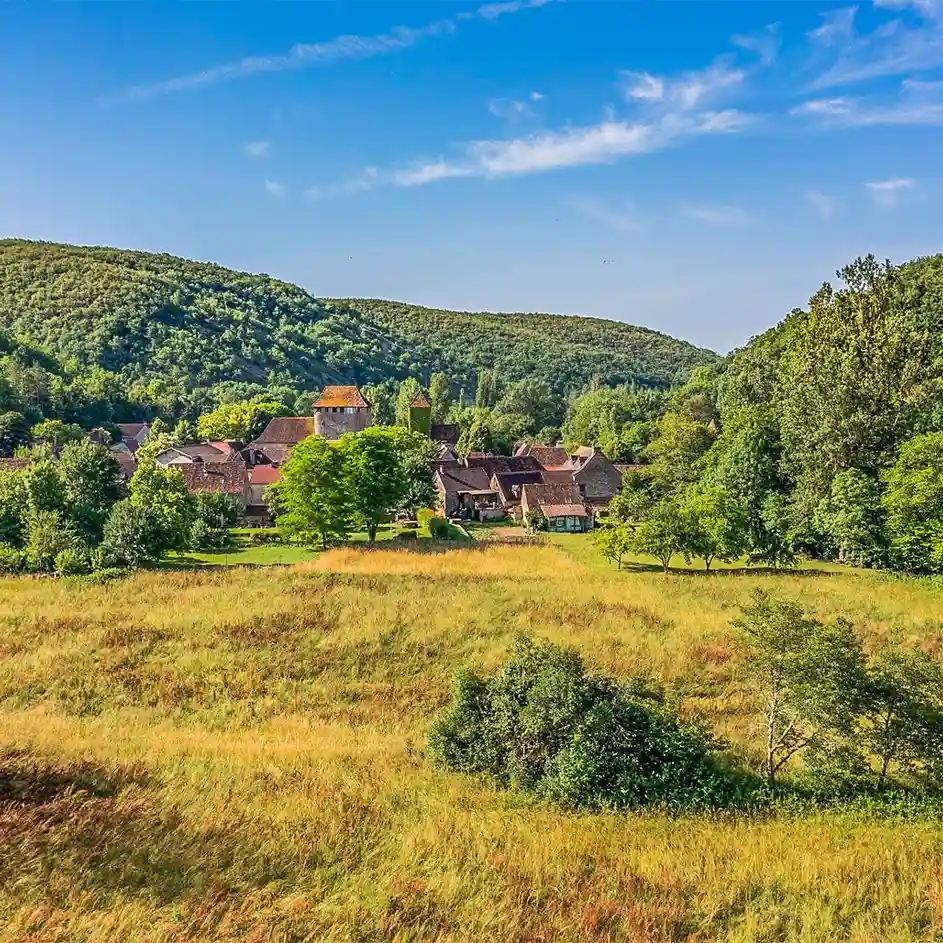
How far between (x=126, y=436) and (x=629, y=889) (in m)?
99.7

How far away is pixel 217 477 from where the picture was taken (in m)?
54.8

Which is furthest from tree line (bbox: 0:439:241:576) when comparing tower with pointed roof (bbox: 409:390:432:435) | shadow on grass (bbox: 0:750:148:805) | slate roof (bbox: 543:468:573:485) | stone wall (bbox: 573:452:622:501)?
tower with pointed roof (bbox: 409:390:432:435)

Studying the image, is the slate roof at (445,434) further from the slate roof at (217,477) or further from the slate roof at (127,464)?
the slate roof at (217,477)

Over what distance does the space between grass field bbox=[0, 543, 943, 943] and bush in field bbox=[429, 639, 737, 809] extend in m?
0.67

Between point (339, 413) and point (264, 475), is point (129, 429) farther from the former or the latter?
point (264, 475)

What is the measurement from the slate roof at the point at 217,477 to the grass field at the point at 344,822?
3007 cm

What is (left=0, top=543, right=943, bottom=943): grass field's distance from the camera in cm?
783

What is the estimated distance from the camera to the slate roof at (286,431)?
82.0m

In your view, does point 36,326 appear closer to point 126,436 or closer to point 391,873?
point 126,436

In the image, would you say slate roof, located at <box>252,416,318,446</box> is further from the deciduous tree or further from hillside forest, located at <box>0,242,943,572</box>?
the deciduous tree

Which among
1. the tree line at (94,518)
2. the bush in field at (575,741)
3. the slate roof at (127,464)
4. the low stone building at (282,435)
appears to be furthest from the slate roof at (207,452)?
the bush in field at (575,741)

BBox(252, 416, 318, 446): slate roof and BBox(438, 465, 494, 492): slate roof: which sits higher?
BBox(252, 416, 318, 446): slate roof

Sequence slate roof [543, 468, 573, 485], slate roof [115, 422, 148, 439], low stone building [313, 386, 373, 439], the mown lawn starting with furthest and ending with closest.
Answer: slate roof [115, 422, 148, 439] < low stone building [313, 386, 373, 439] < slate roof [543, 468, 573, 485] < the mown lawn

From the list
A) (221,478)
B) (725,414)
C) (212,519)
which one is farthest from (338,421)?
(725,414)
